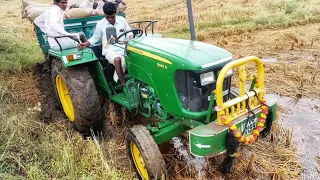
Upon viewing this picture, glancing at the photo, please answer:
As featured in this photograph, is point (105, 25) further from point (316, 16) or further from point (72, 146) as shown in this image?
point (316, 16)

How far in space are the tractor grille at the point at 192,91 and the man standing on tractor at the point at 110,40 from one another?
1.00m

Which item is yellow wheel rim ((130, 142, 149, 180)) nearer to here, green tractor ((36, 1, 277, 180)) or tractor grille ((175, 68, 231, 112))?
green tractor ((36, 1, 277, 180))

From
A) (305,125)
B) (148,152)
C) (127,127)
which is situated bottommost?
(305,125)

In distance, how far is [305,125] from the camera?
14.3ft

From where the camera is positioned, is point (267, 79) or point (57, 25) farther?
point (267, 79)

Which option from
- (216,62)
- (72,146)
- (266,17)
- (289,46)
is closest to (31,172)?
(72,146)

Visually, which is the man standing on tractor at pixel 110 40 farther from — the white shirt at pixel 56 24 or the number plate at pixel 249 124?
the number plate at pixel 249 124

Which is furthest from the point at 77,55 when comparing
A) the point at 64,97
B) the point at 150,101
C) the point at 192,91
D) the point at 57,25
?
the point at 192,91

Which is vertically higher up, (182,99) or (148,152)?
(182,99)

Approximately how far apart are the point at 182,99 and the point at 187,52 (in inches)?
18.8

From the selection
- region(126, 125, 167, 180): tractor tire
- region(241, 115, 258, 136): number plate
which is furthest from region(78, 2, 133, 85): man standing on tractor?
region(241, 115, 258, 136): number plate

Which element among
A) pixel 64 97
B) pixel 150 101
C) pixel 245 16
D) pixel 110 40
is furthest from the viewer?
pixel 245 16

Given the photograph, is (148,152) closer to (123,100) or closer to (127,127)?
(123,100)

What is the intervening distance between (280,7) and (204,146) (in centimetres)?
1079
